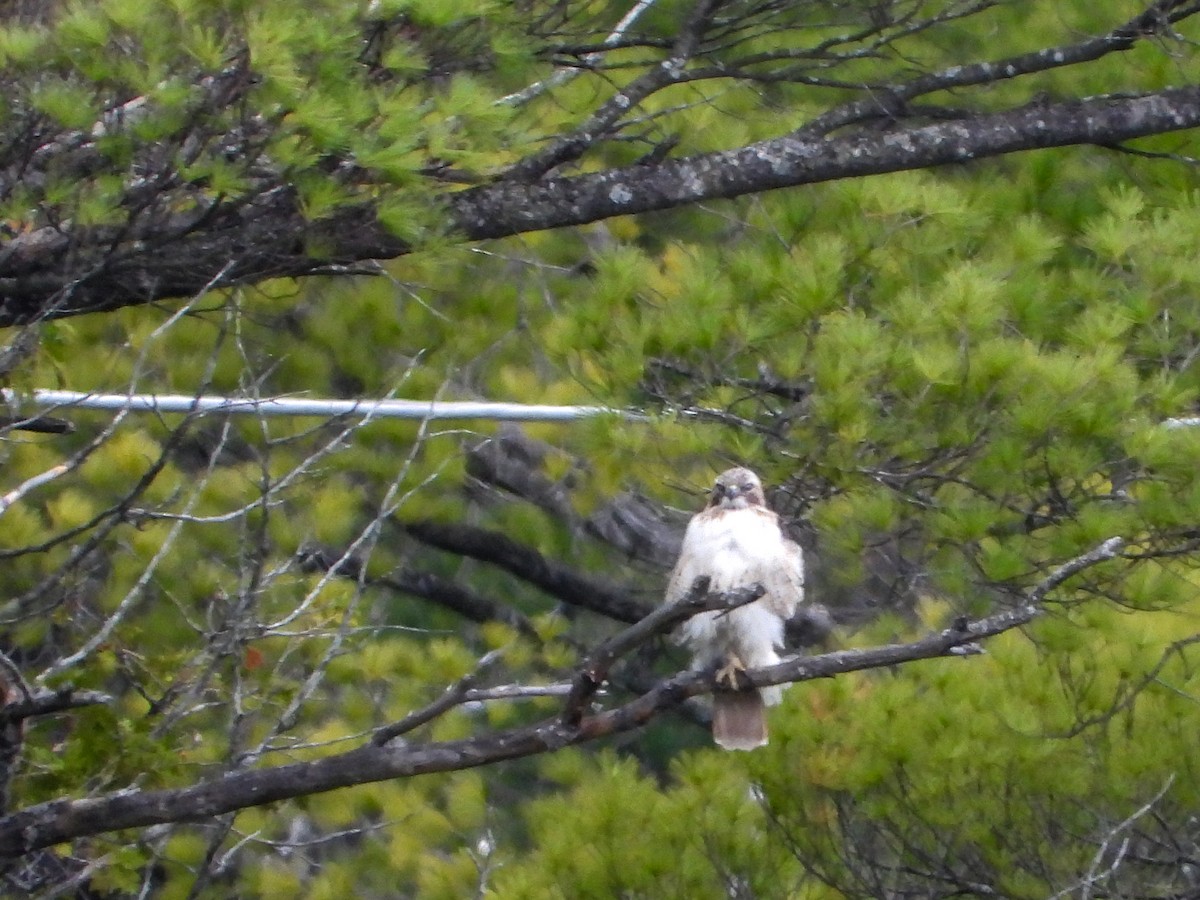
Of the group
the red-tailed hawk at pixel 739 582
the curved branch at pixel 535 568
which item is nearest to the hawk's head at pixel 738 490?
the red-tailed hawk at pixel 739 582

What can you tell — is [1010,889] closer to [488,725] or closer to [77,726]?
[488,725]

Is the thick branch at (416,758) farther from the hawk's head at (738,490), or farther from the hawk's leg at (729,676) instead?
the hawk's head at (738,490)

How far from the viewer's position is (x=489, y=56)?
3613 millimetres

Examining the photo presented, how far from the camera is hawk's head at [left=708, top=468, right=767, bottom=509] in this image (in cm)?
410

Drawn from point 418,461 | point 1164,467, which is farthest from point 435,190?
point 418,461

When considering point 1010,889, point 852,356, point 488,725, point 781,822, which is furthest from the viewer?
point 488,725

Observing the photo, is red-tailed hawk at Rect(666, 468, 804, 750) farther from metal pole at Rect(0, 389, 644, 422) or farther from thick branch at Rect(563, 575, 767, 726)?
thick branch at Rect(563, 575, 767, 726)

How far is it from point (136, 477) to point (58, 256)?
1630mm

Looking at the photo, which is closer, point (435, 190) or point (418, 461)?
point (435, 190)

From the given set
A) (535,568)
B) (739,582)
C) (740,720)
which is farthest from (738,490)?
(535,568)

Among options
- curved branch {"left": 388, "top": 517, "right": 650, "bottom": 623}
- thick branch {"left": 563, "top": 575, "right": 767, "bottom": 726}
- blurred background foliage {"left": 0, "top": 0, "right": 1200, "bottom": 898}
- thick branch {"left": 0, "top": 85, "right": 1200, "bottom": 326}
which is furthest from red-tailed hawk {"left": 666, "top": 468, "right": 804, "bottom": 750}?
curved branch {"left": 388, "top": 517, "right": 650, "bottom": 623}

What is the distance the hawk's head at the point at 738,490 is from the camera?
13.4 ft

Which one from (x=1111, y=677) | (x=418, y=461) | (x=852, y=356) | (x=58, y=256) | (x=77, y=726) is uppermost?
(x=58, y=256)

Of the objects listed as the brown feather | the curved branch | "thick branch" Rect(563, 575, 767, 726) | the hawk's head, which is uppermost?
"thick branch" Rect(563, 575, 767, 726)
